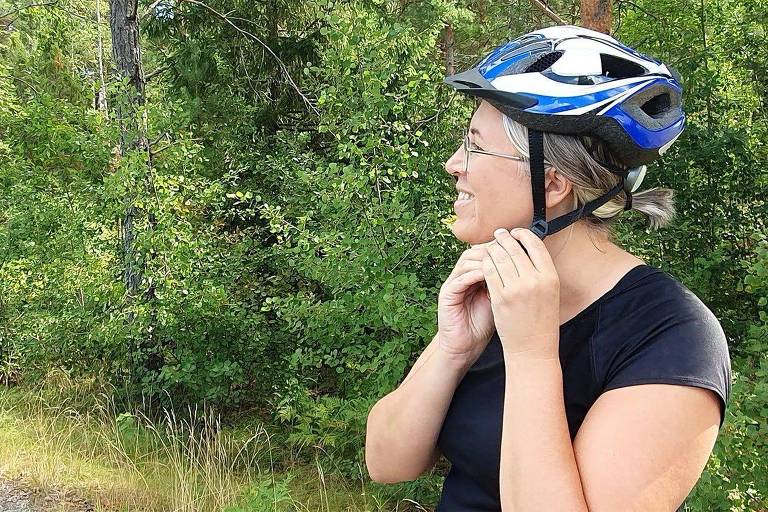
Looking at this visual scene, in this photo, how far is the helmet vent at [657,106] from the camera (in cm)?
170

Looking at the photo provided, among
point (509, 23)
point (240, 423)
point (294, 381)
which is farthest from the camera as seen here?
point (509, 23)


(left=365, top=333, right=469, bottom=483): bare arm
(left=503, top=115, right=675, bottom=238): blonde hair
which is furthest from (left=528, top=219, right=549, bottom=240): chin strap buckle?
(left=365, top=333, right=469, bottom=483): bare arm

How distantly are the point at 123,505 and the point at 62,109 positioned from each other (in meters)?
3.73

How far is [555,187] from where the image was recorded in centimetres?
156

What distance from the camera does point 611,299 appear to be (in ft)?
4.90

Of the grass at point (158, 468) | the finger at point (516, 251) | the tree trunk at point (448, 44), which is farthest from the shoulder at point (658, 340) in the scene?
the tree trunk at point (448, 44)

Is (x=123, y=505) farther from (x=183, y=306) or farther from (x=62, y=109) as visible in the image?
(x=62, y=109)

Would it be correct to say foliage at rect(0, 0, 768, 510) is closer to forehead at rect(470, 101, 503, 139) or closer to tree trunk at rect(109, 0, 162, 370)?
tree trunk at rect(109, 0, 162, 370)

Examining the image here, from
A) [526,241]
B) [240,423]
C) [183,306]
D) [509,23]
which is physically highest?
[509,23]

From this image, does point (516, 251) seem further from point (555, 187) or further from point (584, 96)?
point (584, 96)

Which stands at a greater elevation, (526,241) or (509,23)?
(509,23)

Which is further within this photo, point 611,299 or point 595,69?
point 595,69

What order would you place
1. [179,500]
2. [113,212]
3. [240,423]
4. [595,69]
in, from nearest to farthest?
1. [595,69]
2. [179,500]
3. [113,212]
4. [240,423]

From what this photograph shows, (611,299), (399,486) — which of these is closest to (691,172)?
(399,486)
